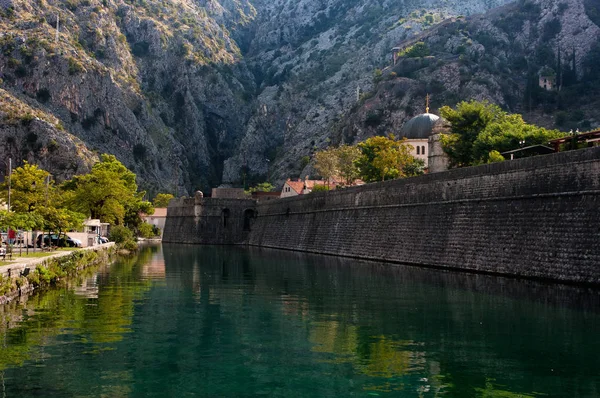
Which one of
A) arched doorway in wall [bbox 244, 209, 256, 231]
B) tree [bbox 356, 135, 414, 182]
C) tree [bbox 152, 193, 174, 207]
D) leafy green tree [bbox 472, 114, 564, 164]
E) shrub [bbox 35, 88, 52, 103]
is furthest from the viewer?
tree [bbox 152, 193, 174, 207]

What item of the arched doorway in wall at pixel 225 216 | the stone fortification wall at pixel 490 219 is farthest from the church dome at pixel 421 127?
the stone fortification wall at pixel 490 219

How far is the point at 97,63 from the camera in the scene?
140500 mm

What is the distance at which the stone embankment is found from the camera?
86.6ft

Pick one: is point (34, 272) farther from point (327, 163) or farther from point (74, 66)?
point (74, 66)

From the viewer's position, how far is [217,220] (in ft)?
332

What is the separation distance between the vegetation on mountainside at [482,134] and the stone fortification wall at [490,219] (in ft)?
44.4

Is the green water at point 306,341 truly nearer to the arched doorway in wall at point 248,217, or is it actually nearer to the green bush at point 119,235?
the green bush at point 119,235

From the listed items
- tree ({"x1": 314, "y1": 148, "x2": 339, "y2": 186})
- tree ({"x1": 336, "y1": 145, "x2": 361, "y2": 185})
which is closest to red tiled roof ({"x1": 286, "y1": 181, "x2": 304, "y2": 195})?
tree ({"x1": 314, "y1": 148, "x2": 339, "y2": 186})

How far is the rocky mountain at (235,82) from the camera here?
5182 inches

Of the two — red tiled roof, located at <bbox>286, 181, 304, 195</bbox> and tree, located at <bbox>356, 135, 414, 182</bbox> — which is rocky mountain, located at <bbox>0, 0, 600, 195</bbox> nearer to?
red tiled roof, located at <bbox>286, 181, 304, 195</bbox>

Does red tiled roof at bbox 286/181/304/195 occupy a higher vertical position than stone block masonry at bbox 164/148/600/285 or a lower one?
higher

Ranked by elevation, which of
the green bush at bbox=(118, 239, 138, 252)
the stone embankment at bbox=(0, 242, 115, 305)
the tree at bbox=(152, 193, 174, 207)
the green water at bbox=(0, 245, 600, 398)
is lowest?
the green water at bbox=(0, 245, 600, 398)

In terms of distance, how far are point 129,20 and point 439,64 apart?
7623 centimetres

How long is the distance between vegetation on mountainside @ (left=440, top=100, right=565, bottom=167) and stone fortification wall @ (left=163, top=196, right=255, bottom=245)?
114 feet
